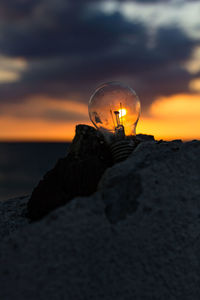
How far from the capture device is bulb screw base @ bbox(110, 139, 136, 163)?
10.4ft

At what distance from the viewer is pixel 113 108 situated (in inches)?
141

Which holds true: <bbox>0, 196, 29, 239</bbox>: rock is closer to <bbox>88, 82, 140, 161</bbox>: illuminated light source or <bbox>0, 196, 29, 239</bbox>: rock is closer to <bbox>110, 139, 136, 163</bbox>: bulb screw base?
<bbox>110, 139, 136, 163</bbox>: bulb screw base

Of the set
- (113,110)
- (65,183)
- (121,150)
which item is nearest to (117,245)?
(65,183)

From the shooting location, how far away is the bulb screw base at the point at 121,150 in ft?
10.4

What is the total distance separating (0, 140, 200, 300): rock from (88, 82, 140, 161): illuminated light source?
119cm

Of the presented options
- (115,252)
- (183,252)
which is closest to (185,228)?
(183,252)

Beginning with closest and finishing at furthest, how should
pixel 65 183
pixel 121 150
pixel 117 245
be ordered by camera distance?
pixel 117 245
pixel 65 183
pixel 121 150

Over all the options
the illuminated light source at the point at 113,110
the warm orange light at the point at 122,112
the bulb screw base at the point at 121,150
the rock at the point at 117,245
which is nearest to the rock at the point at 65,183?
the bulb screw base at the point at 121,150

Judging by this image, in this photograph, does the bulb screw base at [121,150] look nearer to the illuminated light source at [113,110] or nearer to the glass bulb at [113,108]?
the illuminated light source at [113,110]

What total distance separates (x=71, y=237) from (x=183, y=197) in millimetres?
865

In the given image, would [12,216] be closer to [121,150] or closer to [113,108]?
[121,150]

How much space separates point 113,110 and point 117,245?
1793 mm

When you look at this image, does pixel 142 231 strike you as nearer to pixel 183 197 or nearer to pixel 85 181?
pixel 183 197

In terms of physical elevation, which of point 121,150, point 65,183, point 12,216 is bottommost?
point 12,216
